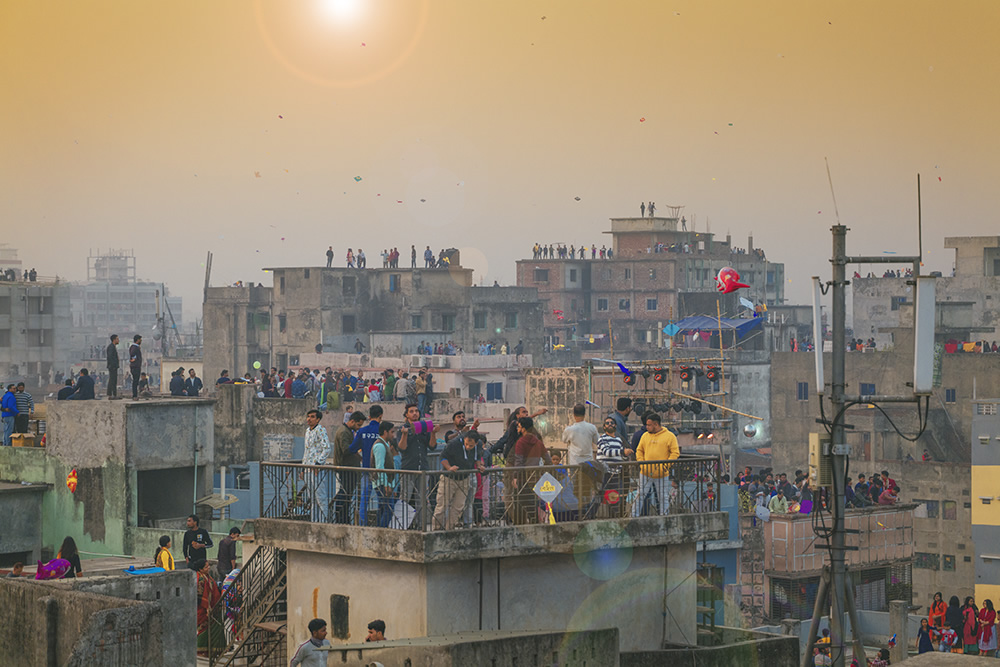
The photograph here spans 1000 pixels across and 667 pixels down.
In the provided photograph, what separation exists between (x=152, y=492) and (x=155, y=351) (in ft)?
388

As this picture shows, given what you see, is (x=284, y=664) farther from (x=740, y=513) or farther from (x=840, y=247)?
(x=740, y=513)

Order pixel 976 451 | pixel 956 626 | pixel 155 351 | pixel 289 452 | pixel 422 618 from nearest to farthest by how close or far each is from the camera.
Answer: pixel 422 618
pixel 956 626
pixel 289 452
pixel 976 451
pixel 155 351

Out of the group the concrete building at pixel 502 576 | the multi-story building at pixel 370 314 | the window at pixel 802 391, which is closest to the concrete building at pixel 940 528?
the window at pixel 802 391

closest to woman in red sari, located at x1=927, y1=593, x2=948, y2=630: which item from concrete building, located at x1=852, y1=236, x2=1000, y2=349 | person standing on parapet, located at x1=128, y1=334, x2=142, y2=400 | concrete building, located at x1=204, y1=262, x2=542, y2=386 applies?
person standing on parapet, located at x1=128, y1=334, x2=142, y2=400

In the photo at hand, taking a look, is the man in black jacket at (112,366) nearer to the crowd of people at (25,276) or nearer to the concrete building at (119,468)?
the concrete building at (119,468)

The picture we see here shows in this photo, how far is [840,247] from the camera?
13750mm

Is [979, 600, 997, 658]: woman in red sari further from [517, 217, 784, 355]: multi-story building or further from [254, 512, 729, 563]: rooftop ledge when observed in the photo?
[517, 217, 784, 355]: multi-story building

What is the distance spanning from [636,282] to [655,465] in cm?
8623

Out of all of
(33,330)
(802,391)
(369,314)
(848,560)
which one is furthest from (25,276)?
(848,560)

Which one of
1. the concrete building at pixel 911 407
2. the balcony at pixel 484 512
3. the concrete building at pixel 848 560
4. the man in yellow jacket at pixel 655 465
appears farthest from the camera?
the concrete building at pixel 911 407

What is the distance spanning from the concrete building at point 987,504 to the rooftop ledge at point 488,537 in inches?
1297

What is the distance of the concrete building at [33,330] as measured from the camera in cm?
10206

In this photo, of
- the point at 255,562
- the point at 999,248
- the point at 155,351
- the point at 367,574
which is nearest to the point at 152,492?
the point at 255,562

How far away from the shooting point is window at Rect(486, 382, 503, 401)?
240 ft
